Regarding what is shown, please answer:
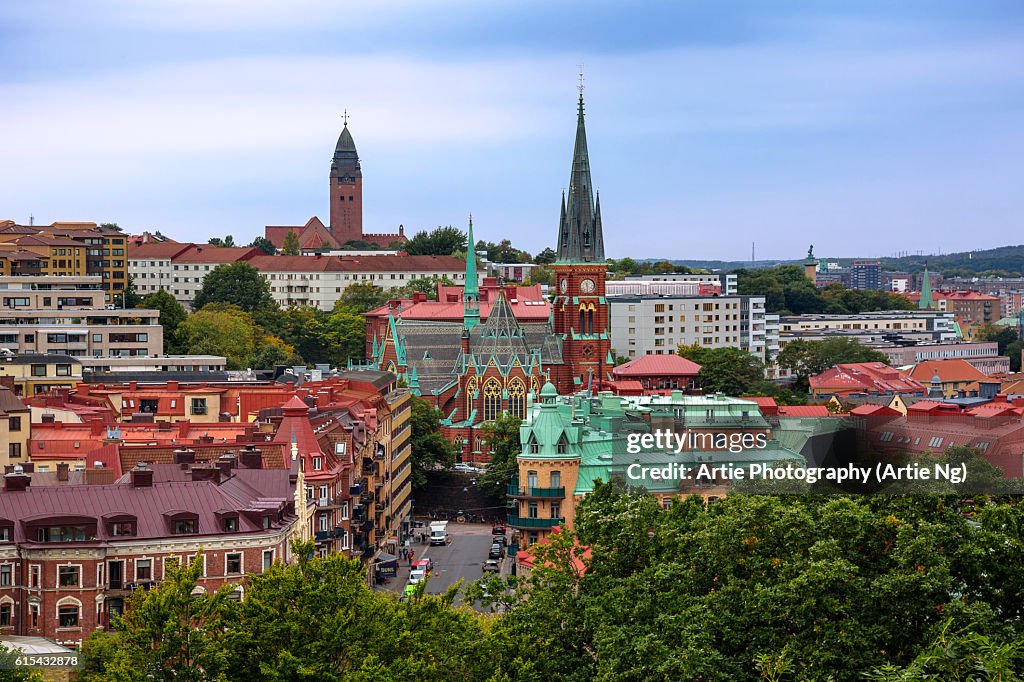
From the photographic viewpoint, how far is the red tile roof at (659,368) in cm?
19075

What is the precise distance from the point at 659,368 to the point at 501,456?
164 feet

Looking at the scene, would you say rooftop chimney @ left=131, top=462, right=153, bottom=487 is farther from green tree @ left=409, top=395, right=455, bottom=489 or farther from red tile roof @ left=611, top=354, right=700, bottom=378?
red tile roof @ left=611, top=354, right=700, bottom=378

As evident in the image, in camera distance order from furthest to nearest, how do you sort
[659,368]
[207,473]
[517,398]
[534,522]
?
[659,368], [517,398], [534,522], [207,473]

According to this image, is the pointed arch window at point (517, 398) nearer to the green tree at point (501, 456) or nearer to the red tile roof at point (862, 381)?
the green tree at point (501, 456)

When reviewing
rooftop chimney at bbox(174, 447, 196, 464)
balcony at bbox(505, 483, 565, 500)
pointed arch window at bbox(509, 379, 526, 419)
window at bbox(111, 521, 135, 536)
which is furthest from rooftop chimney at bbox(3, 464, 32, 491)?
pointed arch window at bbox(509, 379, 526, 419)

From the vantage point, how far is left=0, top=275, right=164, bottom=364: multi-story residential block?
17138 cm

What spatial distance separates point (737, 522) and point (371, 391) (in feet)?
246

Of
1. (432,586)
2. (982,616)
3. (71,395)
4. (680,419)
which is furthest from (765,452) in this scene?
(71,395)

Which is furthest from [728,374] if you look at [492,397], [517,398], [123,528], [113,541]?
[113,541]

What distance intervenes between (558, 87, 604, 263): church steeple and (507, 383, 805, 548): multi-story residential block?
75781mm

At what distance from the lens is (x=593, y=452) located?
10100 centimetres

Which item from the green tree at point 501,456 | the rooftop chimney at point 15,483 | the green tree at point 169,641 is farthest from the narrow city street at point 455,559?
the green tree at point 169,641

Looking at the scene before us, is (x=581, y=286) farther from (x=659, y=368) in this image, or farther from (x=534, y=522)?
(x=534, y=522)

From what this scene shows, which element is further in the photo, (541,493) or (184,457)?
(541,493)
